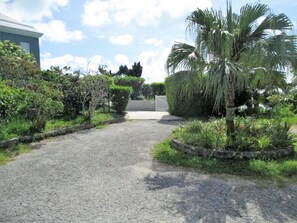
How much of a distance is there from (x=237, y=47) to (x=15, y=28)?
16036mm

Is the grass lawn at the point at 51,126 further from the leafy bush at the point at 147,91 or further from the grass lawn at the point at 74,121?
the leafy bush at the point at 147,91

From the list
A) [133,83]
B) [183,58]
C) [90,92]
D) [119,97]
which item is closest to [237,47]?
[183,58]

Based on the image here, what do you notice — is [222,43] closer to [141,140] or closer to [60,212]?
[141,140]

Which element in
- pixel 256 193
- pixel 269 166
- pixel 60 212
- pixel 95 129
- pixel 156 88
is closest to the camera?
pixel 60 212

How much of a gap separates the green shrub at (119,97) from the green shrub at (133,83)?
23.8 ft

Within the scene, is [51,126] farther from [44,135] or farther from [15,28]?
[15,28]

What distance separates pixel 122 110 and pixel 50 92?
4.79m

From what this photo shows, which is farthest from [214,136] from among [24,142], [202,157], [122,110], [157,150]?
[122,110]

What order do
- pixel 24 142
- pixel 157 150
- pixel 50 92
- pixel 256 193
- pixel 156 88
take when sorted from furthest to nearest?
pixel 156 88 → pixel 50 92 → pixel 24 142 → pixel 157 150 → pixel 256 193

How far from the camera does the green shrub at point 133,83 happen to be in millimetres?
21027

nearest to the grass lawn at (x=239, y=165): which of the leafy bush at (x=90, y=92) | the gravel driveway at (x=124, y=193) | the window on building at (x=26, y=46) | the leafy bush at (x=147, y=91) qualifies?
the gravel driveway at (x=124, y=193)

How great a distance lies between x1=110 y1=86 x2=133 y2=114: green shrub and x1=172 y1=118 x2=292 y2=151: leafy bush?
5.77 metres

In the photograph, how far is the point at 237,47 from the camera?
268 inches

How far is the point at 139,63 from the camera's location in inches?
1383
